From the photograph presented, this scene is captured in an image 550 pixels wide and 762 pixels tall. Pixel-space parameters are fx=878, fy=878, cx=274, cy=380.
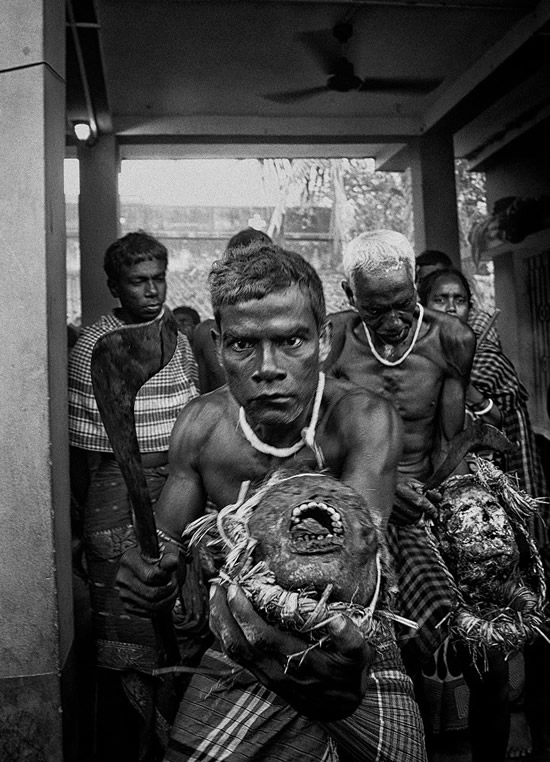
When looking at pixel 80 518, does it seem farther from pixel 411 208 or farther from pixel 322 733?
pixel 411 208

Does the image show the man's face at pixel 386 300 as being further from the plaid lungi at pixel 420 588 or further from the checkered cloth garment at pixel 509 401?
the checkered cloth garment at pixel 509 401

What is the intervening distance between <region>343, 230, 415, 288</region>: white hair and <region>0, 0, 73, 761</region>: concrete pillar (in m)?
1.24

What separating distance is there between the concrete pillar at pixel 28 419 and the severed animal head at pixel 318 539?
173cm

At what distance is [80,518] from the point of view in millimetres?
4703

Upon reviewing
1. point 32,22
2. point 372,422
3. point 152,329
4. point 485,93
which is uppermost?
point 485,93

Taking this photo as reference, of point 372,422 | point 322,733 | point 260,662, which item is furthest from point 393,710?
point 372,422

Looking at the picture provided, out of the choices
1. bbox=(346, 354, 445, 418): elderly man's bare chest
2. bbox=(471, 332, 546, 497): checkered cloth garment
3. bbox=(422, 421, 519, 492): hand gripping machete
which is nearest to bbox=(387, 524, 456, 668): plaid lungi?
bbox=(422, 421, 519, 492): hand gripping machete

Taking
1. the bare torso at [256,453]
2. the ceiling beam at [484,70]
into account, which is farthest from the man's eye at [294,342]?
the ceiling beam at [484,70]

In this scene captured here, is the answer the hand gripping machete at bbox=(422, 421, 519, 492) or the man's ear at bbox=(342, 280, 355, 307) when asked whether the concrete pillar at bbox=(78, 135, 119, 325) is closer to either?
the man's ear at bbox=(342, 280, 355, 307)

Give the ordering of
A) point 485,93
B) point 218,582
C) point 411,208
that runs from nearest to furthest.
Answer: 1. point 218,582
2. point 485,93
3. point 411,208

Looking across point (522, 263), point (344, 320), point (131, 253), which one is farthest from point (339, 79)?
point (522, 263)

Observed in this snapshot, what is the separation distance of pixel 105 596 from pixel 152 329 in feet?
8.17

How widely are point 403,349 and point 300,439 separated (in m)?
1.66

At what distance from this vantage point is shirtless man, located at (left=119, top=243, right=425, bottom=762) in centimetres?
201
